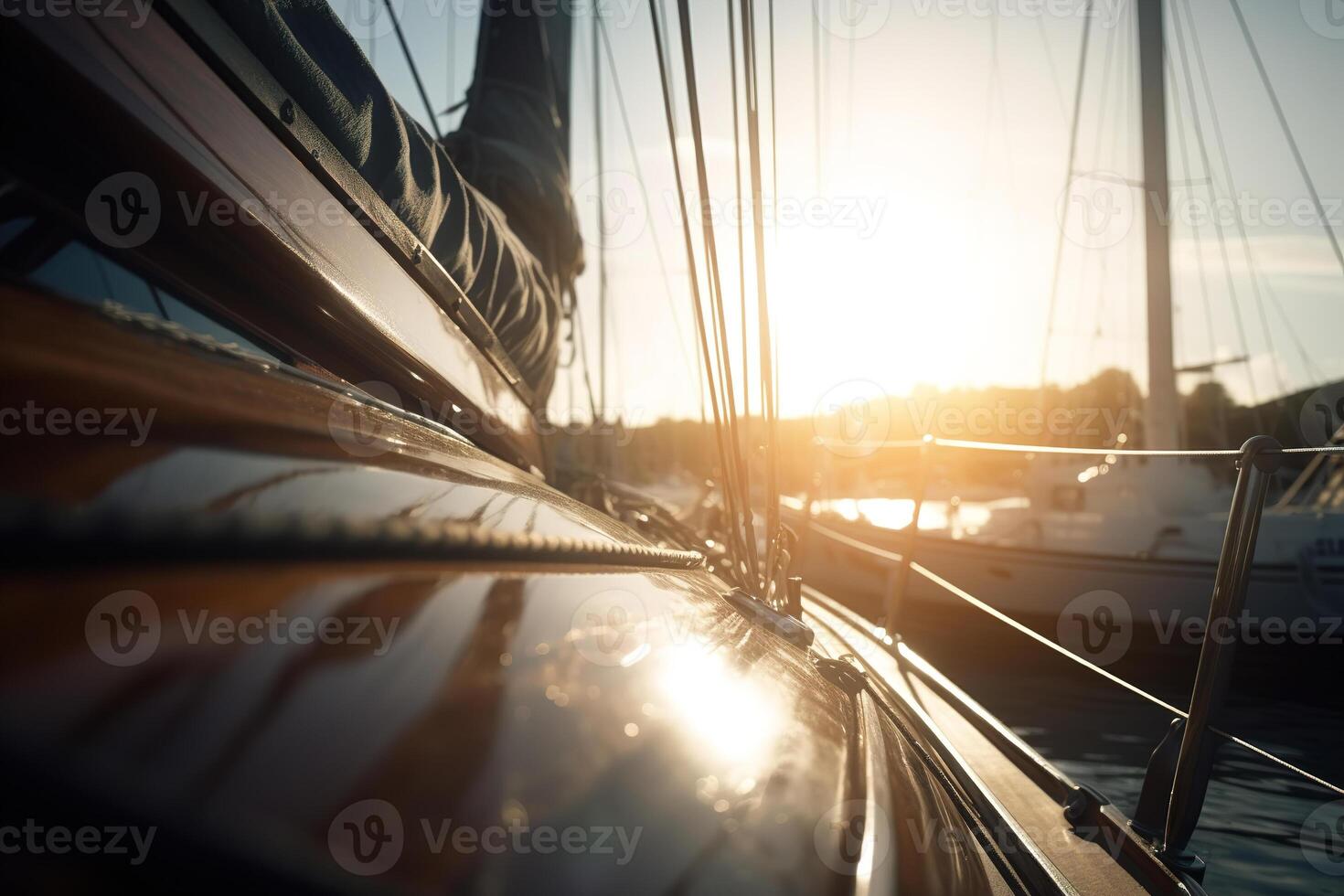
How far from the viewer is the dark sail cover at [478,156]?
1417mm

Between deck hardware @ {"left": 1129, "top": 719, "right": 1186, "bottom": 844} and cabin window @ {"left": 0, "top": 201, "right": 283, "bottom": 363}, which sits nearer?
cabin window @ {"left": 0, "top": 201, "right": 283, "bottom": 363}

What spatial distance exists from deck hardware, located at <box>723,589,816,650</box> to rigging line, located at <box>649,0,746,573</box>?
820mm

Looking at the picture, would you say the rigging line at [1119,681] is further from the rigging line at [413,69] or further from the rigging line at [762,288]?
the rigging line at [413,69]

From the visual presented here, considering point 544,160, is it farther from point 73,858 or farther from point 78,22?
point 73,858

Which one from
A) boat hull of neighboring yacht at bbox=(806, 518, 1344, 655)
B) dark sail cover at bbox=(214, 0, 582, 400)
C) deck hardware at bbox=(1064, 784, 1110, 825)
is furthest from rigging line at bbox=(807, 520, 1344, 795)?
boat hull of neighboring yacht at bbox=(806, 518, 1344, 655)

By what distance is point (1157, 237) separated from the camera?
Result: 27.9ft

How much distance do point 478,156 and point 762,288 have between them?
5.11ft

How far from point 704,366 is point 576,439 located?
445 centimetres

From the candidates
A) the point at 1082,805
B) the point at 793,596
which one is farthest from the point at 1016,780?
the point at 793,596

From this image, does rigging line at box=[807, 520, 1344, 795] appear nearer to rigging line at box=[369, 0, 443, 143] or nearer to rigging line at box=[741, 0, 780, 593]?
rigging line at box=[741, 0, 780, 593]

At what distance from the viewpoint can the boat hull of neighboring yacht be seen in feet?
24.1

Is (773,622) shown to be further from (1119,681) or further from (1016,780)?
(1119,681)

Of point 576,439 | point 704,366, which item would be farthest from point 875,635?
point 576,439

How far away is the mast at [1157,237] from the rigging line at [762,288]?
7.68 m
